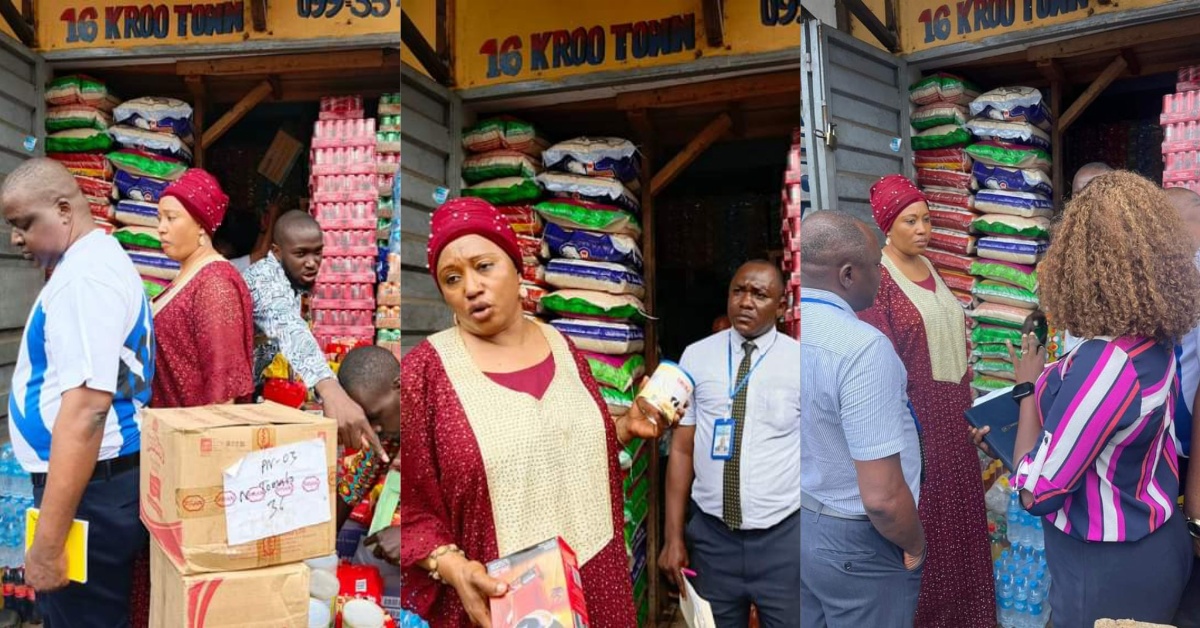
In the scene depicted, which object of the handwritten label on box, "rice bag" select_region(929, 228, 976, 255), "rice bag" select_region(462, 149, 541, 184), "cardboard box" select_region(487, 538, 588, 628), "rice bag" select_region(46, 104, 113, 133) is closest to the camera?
"cardboard box" select_region(487, 538, 588, 628)

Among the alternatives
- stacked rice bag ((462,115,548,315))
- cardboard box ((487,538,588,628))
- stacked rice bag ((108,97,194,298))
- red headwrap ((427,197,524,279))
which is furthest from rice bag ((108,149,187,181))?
cardboard box ((487,538,588,628))

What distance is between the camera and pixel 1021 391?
7.68 feet

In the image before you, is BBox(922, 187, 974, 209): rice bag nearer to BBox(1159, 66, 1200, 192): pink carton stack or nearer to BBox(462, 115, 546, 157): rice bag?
BBox(1159, 66, 1200, 192): pink carton stack

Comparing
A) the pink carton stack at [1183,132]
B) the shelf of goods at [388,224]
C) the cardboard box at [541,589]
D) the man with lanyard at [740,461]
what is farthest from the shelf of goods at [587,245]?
the pink carton stack at [1183,132]

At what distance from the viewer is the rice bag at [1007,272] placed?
7.69 feet

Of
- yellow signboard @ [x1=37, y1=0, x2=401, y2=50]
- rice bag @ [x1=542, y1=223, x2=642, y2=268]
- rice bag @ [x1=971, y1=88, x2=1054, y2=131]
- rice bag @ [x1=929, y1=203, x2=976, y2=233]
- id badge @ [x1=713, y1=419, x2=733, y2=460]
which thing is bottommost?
id badge @ [x1=713, y1=419, x2=733, y2=460]

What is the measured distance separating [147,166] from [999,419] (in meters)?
2.31

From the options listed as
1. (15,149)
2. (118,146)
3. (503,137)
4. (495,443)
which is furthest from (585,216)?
(15,149)

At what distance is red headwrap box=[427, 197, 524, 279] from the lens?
194 cm

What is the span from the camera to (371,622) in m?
2.65

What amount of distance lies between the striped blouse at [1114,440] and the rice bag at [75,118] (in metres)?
2.54

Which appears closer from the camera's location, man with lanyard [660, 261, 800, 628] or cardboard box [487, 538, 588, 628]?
cardboard box [487, 538, 588, 628]

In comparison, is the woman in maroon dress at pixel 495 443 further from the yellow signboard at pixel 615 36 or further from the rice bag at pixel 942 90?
the rice bag at pixel 942 90

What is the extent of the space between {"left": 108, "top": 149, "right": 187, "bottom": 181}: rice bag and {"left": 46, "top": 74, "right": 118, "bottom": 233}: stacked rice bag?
0.12 feet
